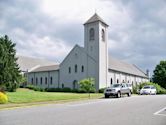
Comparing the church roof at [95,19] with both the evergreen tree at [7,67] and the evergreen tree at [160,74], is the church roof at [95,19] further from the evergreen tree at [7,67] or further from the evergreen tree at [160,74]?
the evergreen tree at [160,74]

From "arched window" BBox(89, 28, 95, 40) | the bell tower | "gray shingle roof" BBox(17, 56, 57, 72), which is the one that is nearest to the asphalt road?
the bell tower

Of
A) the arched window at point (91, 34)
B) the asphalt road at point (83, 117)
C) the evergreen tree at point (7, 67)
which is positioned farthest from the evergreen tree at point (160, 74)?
the asphalt road at point (83, 117)

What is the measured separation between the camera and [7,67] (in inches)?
1785

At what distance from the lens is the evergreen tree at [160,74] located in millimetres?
94069

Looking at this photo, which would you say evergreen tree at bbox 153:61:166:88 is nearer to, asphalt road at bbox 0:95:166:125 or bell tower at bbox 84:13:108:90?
bell tower at bbox 84:13:108:90

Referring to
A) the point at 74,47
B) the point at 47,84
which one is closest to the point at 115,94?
the point at 74,47

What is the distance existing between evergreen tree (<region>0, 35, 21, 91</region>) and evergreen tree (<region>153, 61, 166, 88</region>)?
58246 mm

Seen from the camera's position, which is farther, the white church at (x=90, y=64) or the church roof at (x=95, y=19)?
the church roof at (x=95, y=19)

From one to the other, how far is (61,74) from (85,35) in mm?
12205

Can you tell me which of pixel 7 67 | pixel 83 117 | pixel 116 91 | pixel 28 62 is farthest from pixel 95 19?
pixel 83 117

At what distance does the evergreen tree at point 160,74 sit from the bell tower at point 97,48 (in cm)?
3339

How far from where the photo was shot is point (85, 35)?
6894 centimetres

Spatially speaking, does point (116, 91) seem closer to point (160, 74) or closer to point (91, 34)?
point (91, 34)

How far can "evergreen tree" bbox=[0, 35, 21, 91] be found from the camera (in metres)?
44.3
